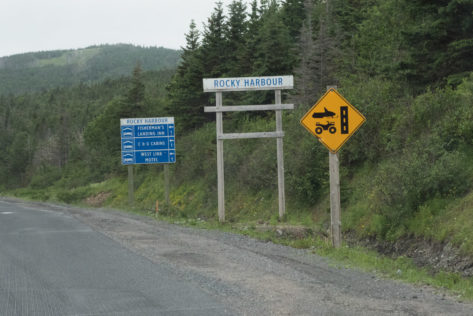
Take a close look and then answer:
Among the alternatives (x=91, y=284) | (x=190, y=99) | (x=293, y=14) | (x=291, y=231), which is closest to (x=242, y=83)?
(x=291, y=231)

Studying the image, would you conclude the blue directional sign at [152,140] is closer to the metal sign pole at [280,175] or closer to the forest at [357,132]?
the forest at [357,132]

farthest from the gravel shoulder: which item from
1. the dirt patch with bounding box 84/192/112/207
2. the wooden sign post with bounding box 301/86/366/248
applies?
the dirt patch with bounding box 84/192/112/207

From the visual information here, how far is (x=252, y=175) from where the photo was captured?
29.2m

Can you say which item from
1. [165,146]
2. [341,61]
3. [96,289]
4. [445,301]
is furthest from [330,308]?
[341,61]

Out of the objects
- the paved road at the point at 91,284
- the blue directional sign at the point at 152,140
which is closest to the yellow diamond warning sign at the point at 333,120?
the paved road at the point at 91,284

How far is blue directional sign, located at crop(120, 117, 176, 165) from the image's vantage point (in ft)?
101

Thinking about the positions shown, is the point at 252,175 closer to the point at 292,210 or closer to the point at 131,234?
the point at 292,210

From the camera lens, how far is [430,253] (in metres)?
12.4

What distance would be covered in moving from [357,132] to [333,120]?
27.5 feet

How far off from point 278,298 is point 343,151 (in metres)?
14.6

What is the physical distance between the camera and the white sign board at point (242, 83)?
22.0 metres

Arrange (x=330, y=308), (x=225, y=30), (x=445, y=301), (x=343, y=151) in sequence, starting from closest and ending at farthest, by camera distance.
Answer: (x=330, y=308) → (x=445, y=301) → (x=343, y=151) → (x=225, y=30)

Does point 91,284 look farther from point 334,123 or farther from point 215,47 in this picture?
point 215,47

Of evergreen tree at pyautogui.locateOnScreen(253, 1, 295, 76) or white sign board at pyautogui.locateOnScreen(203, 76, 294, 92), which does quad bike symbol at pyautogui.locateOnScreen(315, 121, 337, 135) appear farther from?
evergreen tree at pyautogui.locateOnScreen(253, 1, 295, 76)
